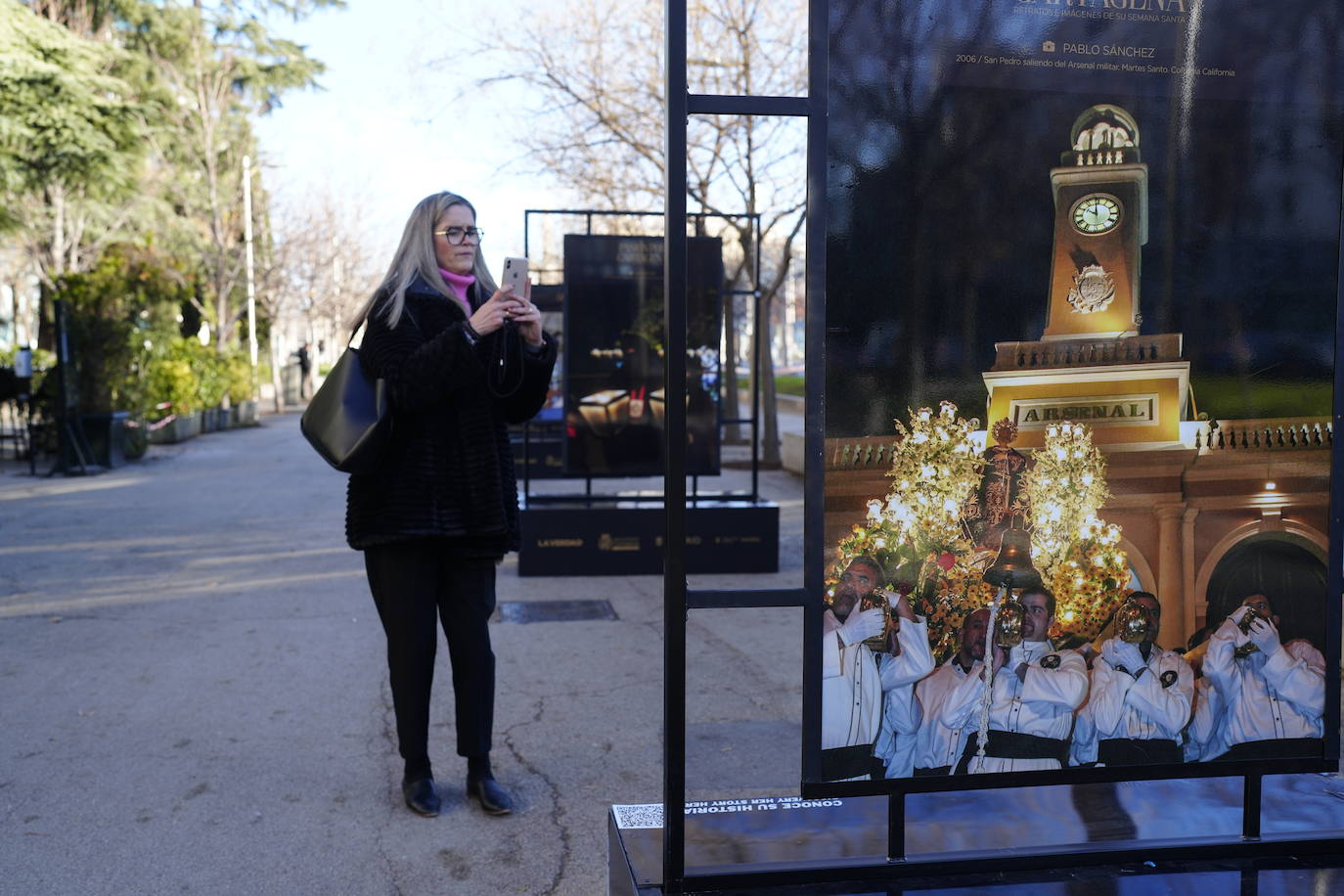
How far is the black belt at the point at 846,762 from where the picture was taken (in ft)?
7.97

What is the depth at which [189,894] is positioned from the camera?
130 inches

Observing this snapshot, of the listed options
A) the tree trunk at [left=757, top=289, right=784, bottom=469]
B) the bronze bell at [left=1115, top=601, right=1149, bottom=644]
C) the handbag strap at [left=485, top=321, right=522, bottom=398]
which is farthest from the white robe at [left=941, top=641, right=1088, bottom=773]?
the tree trunk at [left=757, top=289, right=784, bottom=469]

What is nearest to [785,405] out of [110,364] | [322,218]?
[322,218]

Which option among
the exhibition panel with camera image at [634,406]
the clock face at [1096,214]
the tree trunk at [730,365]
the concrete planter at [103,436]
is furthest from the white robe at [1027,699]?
the concrete planter at [103,436]

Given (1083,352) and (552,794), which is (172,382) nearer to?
(552,794)

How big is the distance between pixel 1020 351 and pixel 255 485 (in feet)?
45.8

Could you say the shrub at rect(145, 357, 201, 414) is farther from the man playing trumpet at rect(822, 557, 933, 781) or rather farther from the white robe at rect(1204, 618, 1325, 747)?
the white robe at rect(1204, 618, 1325, 747)

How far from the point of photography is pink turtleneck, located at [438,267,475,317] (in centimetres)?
397

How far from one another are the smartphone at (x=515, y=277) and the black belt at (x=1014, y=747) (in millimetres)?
1996

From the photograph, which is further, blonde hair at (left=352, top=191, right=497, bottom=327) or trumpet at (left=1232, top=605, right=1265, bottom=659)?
blonde hair at (left=352, top=191, right=497, bottom=327)

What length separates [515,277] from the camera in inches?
147

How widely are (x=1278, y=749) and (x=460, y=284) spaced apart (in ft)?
9.06

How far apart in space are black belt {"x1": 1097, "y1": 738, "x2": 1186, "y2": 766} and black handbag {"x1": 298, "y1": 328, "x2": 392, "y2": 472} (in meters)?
2.26

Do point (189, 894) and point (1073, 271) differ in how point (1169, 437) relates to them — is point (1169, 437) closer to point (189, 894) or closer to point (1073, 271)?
point (1073, 271)
